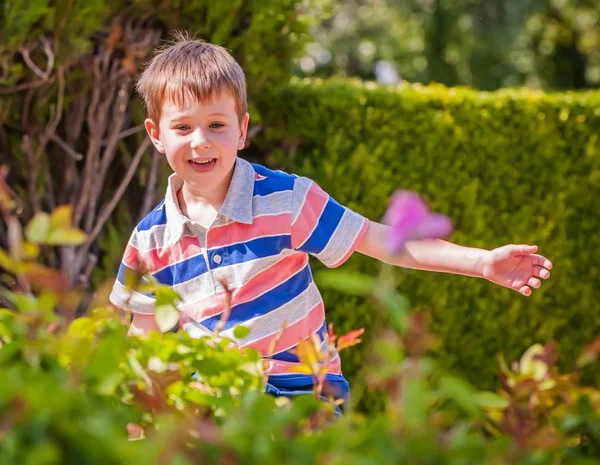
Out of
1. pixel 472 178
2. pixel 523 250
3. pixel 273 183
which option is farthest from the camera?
pixel 472 178

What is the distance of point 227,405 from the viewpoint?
1.25 meters

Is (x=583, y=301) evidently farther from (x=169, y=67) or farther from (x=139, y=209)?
(x=169, y=67)

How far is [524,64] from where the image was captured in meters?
17.2

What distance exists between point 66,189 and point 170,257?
1.92 metres

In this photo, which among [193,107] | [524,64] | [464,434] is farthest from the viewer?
[524,64]

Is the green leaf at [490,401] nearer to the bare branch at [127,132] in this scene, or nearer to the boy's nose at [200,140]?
the boy's nose at [200,140]

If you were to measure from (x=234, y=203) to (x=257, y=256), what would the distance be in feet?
0.53

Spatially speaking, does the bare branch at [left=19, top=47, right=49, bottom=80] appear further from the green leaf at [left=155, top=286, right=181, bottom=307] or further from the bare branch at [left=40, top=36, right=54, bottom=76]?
the green leaf at [left=155, top=286, right=181, bottom=307]

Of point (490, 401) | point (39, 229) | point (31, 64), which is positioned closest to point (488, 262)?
point (490, 401)

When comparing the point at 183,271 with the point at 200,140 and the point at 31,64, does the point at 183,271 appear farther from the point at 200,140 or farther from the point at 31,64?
the point at 31,64

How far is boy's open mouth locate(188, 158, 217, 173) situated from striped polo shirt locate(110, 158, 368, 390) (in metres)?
0.09

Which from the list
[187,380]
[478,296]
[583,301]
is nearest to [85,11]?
[478,296]

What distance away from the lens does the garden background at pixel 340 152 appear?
436cm

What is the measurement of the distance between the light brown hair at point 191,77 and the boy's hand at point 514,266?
0.91 meters
